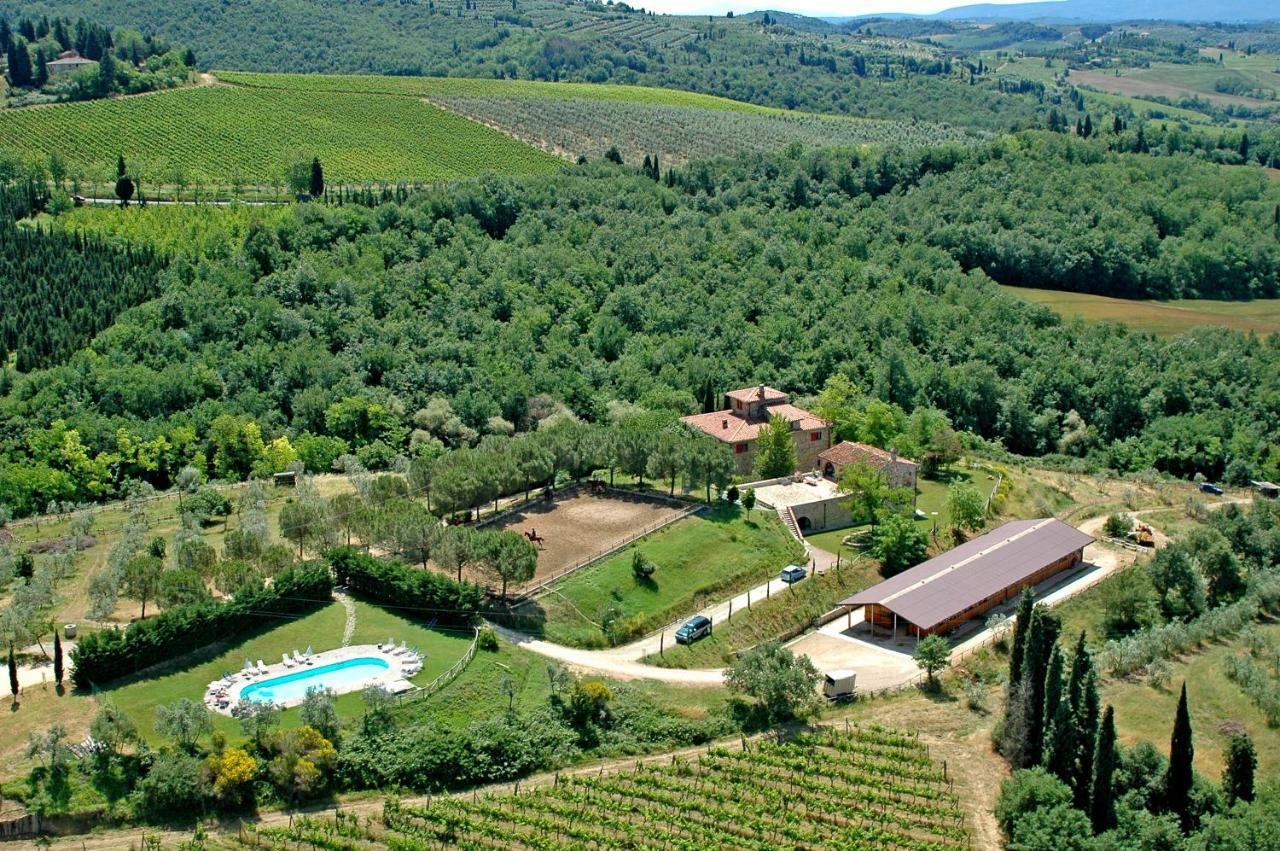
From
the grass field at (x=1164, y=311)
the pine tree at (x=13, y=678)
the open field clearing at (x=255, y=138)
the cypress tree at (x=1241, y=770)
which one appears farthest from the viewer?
the open field clearing at (x=255, y=138)

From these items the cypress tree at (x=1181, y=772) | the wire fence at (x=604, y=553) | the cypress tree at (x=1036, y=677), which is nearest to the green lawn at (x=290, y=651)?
the wire fence at (x=604, y=553)

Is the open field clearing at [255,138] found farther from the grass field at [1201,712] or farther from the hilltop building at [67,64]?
the grass field at [1201,712]

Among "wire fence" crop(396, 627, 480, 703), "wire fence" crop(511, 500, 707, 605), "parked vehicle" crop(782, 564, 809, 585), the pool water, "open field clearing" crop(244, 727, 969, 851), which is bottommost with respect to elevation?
"open field clearing" crop(244, 727, 969, 851)

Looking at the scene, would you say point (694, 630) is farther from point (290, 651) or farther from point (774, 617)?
point (290, 651)

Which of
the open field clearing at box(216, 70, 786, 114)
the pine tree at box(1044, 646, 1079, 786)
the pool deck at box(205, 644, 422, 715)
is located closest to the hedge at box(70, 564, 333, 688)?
the pool deck at box(205, 644, 422, 715)

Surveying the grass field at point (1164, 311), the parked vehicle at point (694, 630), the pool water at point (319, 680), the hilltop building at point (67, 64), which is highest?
the hilltop building at point (67, 64)

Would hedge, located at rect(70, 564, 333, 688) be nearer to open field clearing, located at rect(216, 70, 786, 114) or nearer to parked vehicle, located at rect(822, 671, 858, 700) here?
parked vehicle, located at rect(822, 671, 858, 700)

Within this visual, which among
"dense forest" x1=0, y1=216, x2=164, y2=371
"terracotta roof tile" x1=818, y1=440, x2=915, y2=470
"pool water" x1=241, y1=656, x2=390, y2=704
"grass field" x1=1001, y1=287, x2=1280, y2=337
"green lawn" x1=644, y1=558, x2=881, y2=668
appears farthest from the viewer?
"grass field" x1=1001, y1=287, x2=1280, y2=337

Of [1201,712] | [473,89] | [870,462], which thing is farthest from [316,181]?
[1201,712]
